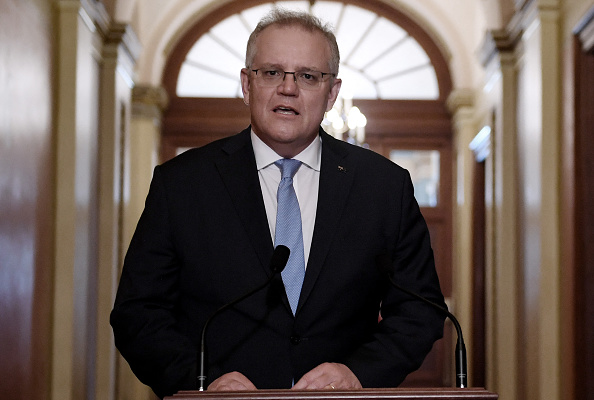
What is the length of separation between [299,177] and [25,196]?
2784 millimetres

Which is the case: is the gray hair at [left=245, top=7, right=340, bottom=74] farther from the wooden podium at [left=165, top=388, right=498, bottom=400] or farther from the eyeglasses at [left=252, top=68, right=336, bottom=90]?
the wooden podium at [left=165, top=388, right=498, bottom=400]

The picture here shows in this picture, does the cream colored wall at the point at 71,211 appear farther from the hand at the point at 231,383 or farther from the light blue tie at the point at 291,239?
the hand at the point at 231,383

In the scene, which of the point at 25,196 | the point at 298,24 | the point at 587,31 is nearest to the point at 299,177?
the point at 298,24

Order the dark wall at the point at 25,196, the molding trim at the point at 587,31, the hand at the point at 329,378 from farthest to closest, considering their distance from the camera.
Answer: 1. the molding trim at the point at 587,31
2. the dark wall at the point at 25,196
3. the hand at the point at 329,378

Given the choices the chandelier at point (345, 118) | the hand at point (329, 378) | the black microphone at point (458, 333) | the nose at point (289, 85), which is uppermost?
the chandelier at point (345, 118)

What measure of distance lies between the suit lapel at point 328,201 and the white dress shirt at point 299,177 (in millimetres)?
43

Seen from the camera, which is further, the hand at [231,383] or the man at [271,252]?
the man at [271,252]

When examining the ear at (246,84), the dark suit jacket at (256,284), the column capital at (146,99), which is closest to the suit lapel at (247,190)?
the dark suit jacket at (256,284)

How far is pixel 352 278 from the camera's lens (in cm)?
249

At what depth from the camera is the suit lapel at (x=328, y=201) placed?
96.3 inches

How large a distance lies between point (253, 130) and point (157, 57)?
26.2ft

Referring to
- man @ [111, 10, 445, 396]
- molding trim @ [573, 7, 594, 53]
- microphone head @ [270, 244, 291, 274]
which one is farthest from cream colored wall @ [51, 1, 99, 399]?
microphone head @ [270, 244, 291, 274]

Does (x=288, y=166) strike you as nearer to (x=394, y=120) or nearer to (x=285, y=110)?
(x=285, y=110)

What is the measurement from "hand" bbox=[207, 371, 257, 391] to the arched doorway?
8571 millimetres
